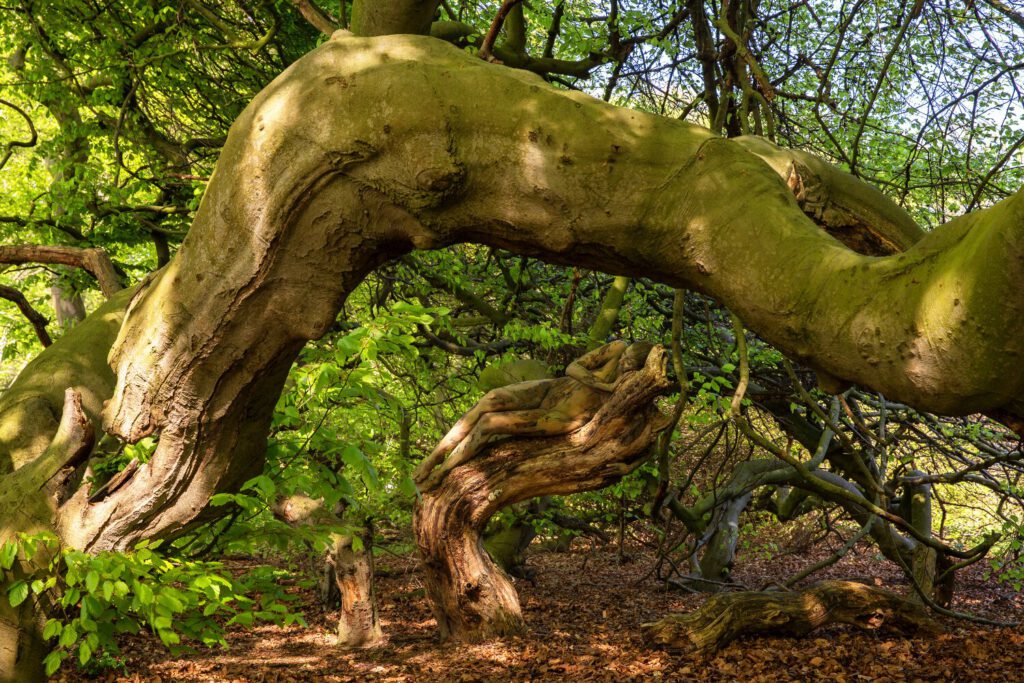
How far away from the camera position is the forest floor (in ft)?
18.6

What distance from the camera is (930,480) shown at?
5941mm

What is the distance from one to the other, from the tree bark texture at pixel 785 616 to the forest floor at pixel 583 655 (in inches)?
4.0

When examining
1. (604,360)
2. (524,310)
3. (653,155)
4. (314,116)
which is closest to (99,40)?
(524,310)

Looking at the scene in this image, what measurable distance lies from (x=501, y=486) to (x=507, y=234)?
173 inches

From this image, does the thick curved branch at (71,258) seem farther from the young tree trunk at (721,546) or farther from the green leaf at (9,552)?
the young tree trunk at (721,546)

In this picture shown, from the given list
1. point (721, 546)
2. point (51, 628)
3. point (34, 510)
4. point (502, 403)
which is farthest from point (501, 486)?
point (721, 546)

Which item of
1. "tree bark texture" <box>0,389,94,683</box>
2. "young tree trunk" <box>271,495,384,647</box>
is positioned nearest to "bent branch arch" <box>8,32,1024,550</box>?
"tree bark texture" <box>0,389,94,683</box>

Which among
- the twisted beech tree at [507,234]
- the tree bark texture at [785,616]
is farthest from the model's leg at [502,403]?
the twisted beech tree at [507,234]

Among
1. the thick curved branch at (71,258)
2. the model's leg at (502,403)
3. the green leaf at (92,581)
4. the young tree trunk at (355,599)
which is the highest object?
the thick curved branch at (71,258)

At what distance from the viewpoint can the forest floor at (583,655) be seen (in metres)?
5.66

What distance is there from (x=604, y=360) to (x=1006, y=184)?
19.5ft

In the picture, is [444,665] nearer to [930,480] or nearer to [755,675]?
[755,675]

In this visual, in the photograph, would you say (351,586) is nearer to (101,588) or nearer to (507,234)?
(101,588)

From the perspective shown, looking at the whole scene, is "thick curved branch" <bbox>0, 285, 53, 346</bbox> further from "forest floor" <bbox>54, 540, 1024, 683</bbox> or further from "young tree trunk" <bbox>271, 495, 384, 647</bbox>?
"young tree trunk" <bbox>271, 495, 384, 647</bbox>
